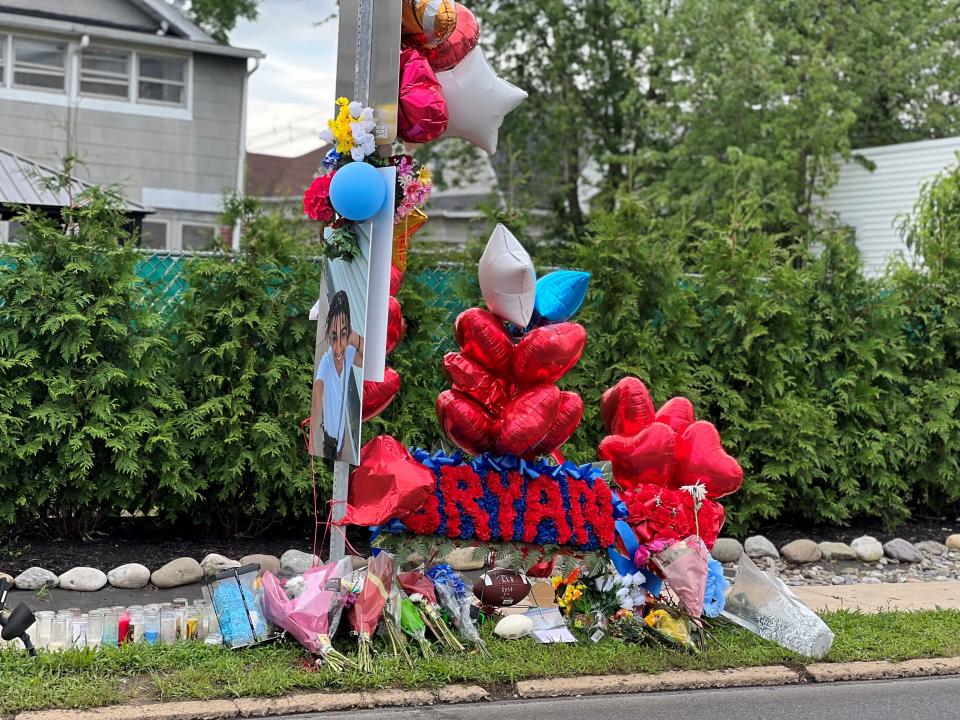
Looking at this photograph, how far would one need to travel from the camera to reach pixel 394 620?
5945mm

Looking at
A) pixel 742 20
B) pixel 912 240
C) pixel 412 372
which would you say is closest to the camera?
pixel 412 372

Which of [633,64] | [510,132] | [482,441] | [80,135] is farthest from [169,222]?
[482,441]

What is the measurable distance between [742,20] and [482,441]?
57.1 ft

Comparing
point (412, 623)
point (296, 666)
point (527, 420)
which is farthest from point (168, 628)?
point (527, 420)

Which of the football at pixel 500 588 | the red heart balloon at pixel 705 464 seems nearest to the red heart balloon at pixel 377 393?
the football at pixel 500 588

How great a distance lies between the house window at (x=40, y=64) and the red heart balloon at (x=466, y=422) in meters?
18.2

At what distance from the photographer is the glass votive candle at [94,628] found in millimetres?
5887

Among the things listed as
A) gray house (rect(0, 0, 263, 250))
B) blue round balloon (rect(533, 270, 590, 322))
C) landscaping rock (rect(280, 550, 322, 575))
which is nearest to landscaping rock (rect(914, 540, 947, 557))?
blue round balloon (rect(533, 270, 590, 322))

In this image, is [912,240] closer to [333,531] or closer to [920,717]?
[920,717]

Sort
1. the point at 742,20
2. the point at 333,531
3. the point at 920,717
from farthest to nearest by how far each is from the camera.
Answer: the point at 742,20
the point at 333,531
the point at 920,717

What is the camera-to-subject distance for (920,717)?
18.4ft

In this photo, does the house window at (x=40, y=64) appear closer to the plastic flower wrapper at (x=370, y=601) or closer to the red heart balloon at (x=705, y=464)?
the red heart balloon at (x=705, y=464)

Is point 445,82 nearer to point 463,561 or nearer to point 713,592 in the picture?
point 713,592

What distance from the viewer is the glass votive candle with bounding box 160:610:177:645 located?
601cm
